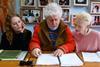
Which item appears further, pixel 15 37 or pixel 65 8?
pixel 65 8

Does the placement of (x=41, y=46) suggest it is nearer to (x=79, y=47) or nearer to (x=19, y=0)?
(x=79, y=47)

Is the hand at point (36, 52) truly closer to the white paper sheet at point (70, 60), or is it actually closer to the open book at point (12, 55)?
the open book at point (12, 55)

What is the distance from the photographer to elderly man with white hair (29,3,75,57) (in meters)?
1.96

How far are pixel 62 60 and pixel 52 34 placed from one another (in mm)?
517

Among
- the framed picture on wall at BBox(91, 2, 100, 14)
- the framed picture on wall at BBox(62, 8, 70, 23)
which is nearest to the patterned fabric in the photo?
the framed picture on wall at BBox(62, 8, 70, 23)

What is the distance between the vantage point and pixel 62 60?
63.1 inches

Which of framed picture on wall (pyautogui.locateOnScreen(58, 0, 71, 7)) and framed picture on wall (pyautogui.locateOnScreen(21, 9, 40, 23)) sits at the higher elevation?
framed picture on wall (pyautogui.locateOnScreen(58, 0, 71, 7))

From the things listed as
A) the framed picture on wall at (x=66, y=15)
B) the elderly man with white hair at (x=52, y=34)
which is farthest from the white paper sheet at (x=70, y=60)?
the framed picture on wall at (x=66, y=15)

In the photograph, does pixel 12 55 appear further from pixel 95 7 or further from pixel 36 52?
A: pixel 95 7

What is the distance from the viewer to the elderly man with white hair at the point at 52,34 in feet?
6.44

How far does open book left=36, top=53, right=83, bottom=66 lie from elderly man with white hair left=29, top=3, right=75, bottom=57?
0.20 m

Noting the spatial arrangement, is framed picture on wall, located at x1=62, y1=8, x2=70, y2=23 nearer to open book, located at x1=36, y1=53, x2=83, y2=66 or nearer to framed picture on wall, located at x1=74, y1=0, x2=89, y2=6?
framed picture on wall, located at x1=74, y1=0, x2=89, y2=6

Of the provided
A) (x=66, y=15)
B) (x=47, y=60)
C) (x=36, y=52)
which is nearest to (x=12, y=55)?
(x=36, y=52)

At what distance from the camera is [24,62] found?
1.54 metres
